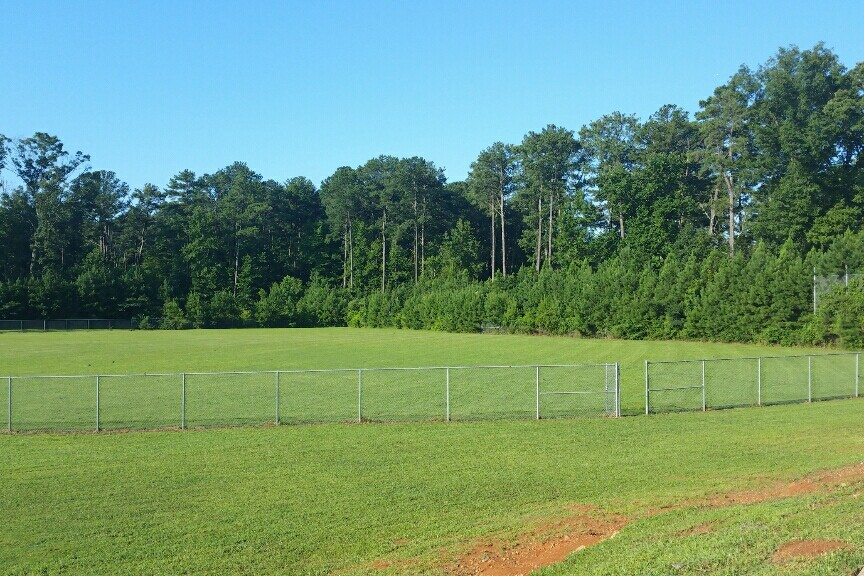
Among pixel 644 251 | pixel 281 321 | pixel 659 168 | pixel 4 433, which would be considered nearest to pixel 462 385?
pixel 4 433

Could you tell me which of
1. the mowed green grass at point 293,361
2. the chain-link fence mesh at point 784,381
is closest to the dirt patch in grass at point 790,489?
the mowed green grass at point 293,361

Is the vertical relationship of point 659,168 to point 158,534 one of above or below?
above

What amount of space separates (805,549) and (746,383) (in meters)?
26.4

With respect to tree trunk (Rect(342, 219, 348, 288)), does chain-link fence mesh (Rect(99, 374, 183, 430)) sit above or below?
below

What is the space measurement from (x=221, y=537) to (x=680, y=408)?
17709 millimetres

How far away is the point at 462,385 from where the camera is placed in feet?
104

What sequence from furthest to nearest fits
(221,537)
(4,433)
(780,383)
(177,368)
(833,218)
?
(833,218) < (177,368) < (780,383) < (4,433) < (221,537)

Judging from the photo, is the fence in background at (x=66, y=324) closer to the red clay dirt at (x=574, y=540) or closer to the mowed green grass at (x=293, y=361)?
the mowed green grass at (x=293, y=361)

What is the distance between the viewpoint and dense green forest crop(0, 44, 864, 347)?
61.6 meters

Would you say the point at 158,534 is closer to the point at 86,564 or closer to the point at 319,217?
the point at 86,564

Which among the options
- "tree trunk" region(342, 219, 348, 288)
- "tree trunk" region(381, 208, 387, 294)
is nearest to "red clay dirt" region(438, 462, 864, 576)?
"tree trunk" region(381, 208, 387, 294)

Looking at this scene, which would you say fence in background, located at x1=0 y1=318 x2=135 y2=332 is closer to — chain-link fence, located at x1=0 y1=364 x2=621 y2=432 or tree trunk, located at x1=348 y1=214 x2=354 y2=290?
tree trunk, located at x1=348 y1=214 x2=354 y2=290

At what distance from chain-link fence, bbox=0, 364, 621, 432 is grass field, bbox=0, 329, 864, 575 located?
1.79 metres

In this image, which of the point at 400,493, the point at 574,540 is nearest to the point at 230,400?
the point at 400,493
